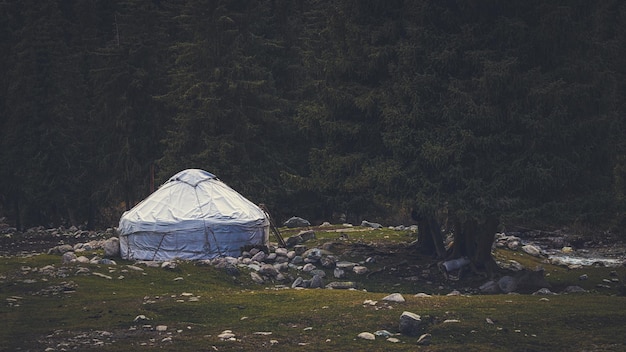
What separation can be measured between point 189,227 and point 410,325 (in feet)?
44.5

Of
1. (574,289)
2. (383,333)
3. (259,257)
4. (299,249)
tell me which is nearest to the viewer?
(383,333)

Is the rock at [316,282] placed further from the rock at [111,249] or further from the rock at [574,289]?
the rock at [111,249]

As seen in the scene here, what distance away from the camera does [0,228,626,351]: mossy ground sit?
621 inches

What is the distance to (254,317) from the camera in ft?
59.1

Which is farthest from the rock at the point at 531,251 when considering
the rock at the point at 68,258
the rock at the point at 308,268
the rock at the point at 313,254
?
the rock at the point at 68,258

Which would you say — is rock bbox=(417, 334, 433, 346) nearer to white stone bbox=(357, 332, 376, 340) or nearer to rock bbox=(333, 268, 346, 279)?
white stone bbox=(357, 332, 376, 340)

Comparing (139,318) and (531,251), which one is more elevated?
(139,318)

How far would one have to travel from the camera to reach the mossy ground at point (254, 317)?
15.8 m

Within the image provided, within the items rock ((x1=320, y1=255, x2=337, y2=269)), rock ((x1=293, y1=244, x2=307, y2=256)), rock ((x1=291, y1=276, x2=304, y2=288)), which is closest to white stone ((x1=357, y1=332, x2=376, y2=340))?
rock ((x1=291, y1=276, x2=304, y2=288))

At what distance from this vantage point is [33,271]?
22.8 meters

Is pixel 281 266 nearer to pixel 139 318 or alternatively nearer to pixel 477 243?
pixel 477 243

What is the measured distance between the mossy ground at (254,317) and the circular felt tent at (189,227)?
4.73m

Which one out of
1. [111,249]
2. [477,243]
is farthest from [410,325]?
[111,249]

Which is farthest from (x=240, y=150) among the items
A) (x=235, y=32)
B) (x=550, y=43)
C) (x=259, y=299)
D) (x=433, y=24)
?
(x=259, y=299)
